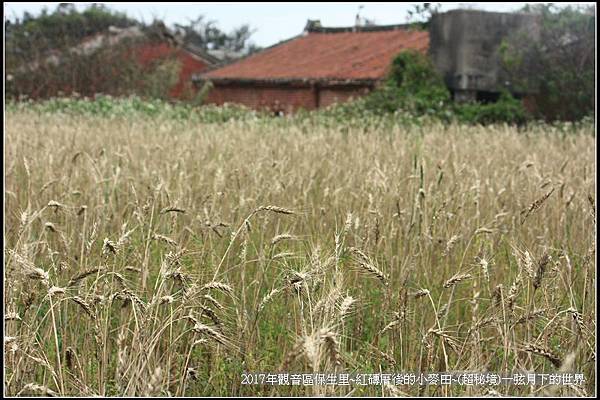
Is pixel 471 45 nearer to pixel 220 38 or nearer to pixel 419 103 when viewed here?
pixel 419 103

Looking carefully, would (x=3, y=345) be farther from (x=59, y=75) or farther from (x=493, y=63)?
(x=59, y=75)

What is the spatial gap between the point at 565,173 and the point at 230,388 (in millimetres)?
3871

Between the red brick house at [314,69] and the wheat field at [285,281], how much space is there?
17639mm

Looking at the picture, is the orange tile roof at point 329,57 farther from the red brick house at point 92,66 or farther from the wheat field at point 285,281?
the wheat field at point 285,281

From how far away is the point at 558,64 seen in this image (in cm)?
1817

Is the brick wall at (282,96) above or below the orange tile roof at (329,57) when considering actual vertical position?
below

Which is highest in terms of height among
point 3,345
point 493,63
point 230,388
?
point 493,63

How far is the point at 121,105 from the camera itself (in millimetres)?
16828

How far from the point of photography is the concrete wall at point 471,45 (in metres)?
18.0

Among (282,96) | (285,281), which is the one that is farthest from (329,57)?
(285,281)

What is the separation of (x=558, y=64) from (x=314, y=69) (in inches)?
355

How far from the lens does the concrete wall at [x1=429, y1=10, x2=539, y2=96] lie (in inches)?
707

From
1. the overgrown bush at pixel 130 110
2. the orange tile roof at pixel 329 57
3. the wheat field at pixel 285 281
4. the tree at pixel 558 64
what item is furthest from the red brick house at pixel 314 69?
the wheat field at pixel 285 281

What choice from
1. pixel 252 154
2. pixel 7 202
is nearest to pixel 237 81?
pixel 252 154
